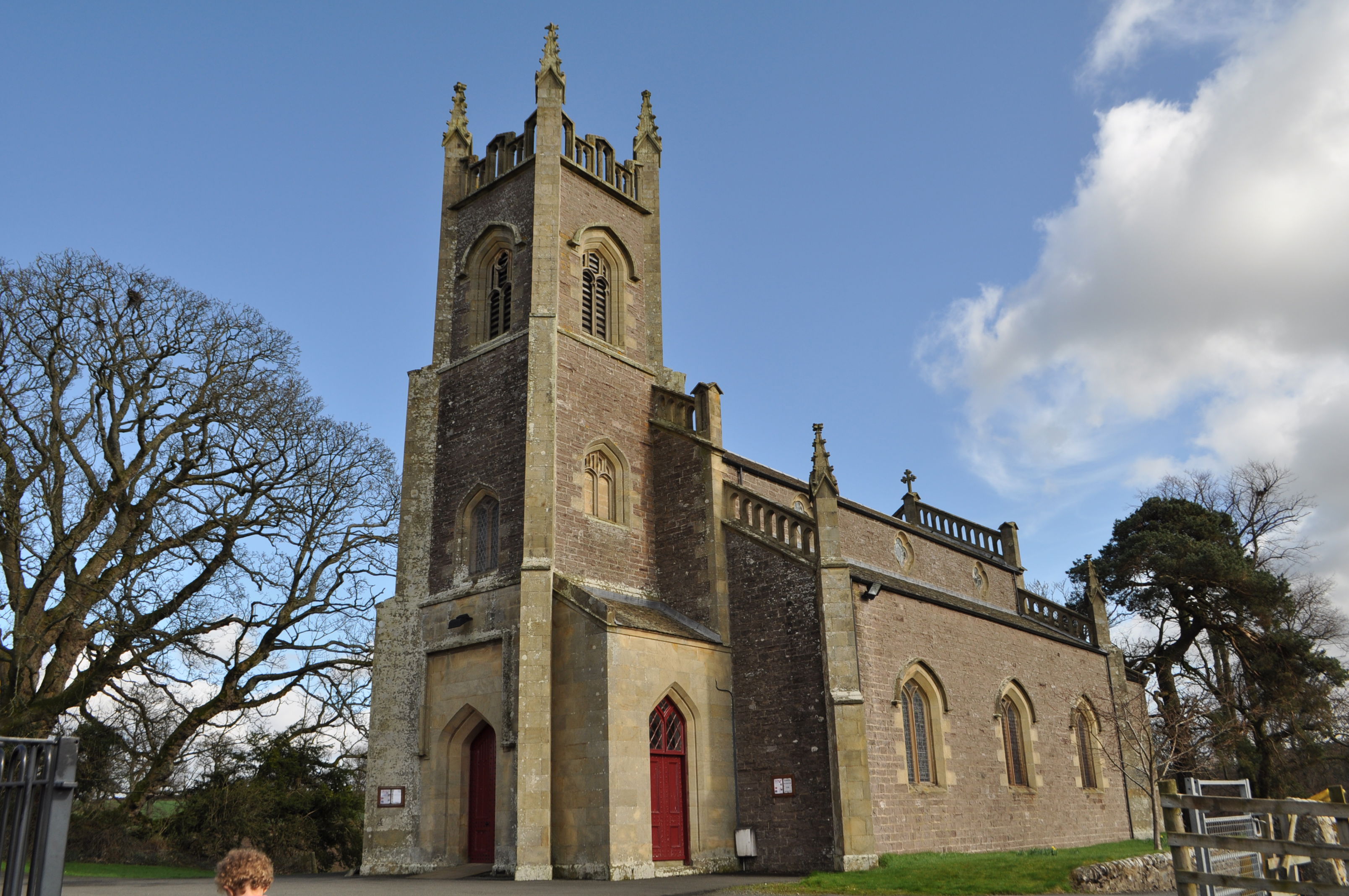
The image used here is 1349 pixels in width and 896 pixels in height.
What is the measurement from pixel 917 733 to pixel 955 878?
6723 millimetres

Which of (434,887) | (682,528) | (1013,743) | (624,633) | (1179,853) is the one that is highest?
(682,528)

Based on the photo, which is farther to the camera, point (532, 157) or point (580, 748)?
point (532, 157)

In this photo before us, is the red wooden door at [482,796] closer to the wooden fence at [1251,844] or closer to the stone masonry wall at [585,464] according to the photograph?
the stone masonry wall at [585,464]

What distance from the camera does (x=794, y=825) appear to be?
1917cm

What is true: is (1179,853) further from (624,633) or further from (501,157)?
(501,157)

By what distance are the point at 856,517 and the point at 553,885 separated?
14372 mm

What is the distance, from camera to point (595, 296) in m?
25.1

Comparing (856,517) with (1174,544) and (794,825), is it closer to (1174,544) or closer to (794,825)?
→ (794,825)

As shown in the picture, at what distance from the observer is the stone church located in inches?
735

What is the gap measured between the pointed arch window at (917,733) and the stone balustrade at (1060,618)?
10.4 meters

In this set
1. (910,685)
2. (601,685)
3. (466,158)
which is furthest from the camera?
(466,158)

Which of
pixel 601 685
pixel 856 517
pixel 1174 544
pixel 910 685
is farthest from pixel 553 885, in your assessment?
pixel 1174 544

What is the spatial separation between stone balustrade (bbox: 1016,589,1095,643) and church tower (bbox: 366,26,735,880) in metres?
14.4

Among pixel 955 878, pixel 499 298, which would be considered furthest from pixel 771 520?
pixel 499 298
